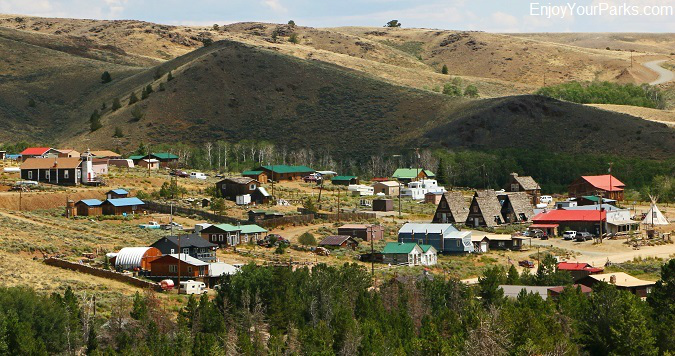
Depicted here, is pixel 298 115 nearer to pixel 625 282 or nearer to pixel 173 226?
pixel 173 226

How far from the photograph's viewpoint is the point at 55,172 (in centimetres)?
10450

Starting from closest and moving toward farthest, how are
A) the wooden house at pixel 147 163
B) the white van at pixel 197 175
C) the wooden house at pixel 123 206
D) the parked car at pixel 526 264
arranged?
the parked car at pixel 526 264, the wooden house at pixel 123 206, the white van at pixel 197 175, the wooden house at pixel 147 163

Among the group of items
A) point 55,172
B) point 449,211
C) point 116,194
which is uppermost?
point 55,172

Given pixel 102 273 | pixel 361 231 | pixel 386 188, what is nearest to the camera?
pixel 102 273

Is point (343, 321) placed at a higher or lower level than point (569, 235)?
higher

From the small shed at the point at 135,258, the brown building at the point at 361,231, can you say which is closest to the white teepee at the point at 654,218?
the brown building at the point at 361,231

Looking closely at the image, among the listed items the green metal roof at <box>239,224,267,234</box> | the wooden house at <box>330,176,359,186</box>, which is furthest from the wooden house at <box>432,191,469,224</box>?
the wooden house at <box>330,176,359,186</box>

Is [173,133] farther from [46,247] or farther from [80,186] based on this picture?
[46,247]

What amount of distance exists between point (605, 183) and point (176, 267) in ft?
207

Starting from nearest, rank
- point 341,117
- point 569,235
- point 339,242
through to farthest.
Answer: point 339,242 → point 569,235 → point 341,117

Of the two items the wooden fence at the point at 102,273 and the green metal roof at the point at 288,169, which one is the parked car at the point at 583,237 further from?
the wooden fence at the point at 102,273

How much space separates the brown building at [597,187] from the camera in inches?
4621

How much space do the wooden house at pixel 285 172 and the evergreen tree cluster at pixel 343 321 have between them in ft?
198

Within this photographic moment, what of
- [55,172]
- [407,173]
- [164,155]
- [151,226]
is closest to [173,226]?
[151,226]
